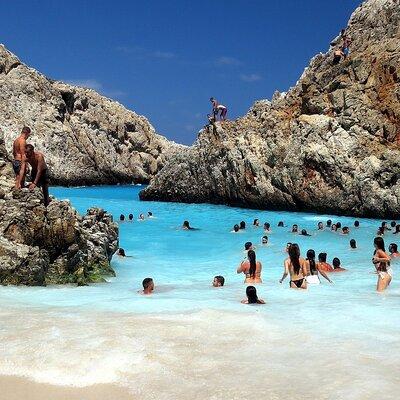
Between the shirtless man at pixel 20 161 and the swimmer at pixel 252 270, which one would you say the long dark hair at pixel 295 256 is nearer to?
the swimmer at pixel 252 270

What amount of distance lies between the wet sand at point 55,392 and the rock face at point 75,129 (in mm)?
63516

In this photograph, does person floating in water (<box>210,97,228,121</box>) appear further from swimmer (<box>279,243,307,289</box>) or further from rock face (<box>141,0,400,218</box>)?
swimmer (<box>279,243,307,289</box>)

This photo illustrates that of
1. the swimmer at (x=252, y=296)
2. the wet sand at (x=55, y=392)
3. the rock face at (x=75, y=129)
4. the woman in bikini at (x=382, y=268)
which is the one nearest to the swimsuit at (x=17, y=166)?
the swimmer at (x=252, y=296)

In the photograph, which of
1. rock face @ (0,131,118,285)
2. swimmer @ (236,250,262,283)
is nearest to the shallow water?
rock face @ (0,131,118,285)

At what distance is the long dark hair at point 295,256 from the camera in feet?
37.1

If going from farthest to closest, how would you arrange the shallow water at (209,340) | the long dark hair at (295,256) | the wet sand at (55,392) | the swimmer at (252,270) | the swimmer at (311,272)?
the swimmer at (252,270), the swimmer at (311,272), the long dark hair at (295,256), the shallow water at (209,340), the wet sand at (55,392)

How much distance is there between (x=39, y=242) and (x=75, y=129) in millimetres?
67363

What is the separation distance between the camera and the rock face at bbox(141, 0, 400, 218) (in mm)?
30922

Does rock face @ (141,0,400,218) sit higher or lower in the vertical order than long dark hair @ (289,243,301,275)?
higher

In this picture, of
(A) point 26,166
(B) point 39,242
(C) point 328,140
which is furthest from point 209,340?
(C) point 328,140

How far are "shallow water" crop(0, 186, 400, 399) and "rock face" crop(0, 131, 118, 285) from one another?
0.58 metres

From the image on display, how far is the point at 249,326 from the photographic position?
23.5 ft

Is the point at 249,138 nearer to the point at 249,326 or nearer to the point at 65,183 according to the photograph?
the point at 249,326

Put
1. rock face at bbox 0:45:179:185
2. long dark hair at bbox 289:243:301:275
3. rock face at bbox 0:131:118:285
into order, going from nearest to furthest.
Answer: rock face at bbox 0:131:118:285
long dark hair at bbox 289:243:301:275
rock face at bbox 0:45:179:185
